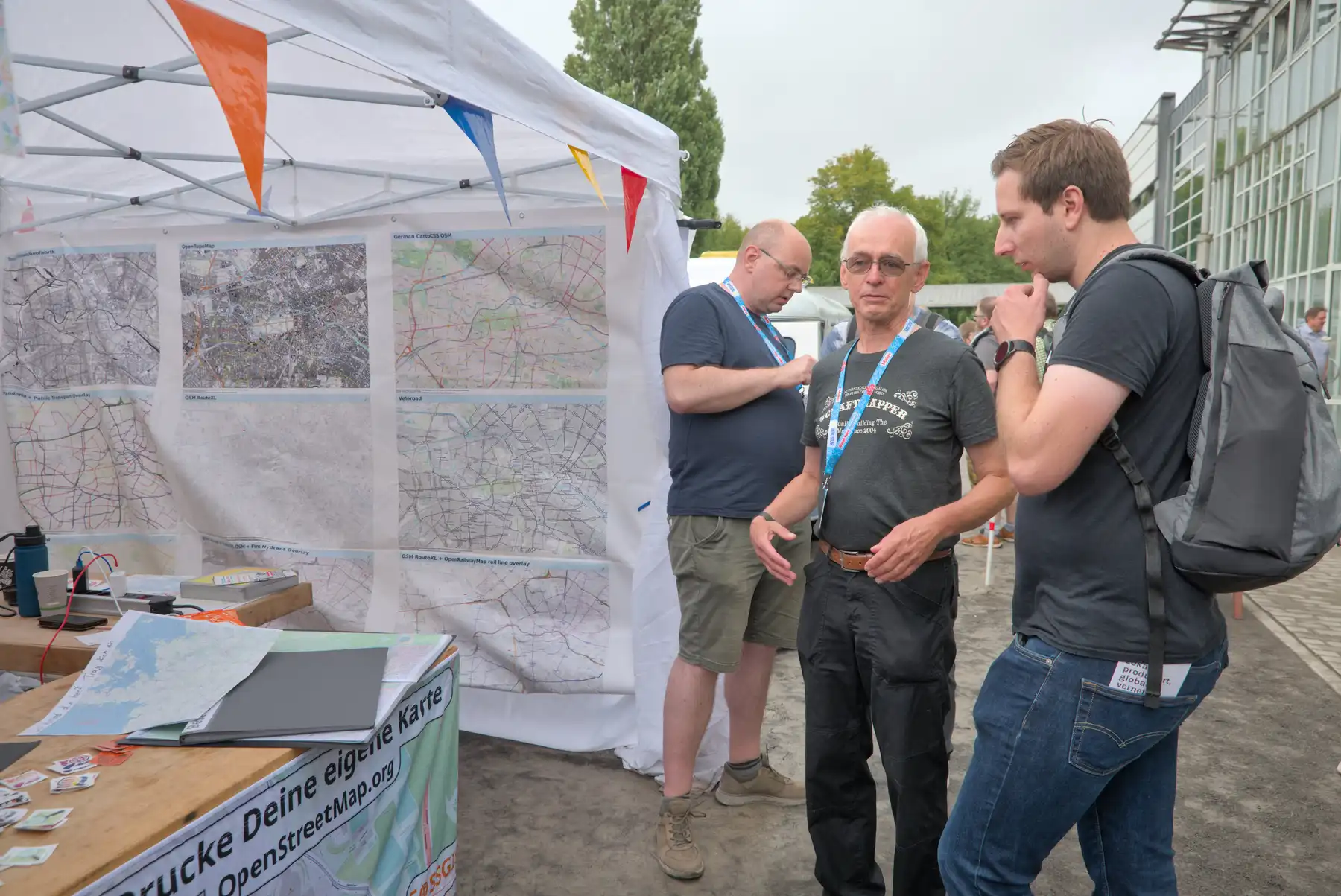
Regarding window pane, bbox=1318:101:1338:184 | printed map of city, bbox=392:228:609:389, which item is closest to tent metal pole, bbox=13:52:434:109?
printed map of city, bbox=392:228:609:389

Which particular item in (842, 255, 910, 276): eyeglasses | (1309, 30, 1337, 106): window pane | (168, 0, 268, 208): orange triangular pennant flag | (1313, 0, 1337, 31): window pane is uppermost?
(1313, 0, 1337, 31): window pane

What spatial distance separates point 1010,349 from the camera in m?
1.54

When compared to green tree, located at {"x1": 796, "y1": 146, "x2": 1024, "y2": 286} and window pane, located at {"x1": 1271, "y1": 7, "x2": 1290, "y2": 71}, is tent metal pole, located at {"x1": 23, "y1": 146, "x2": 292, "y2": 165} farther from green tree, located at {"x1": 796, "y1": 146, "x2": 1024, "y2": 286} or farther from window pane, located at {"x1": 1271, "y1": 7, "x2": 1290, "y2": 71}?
green tree, located at {"x1": 796, "y1": 146, "x2": 1024, "y2": 286}

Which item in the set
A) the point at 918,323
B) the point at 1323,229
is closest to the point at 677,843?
the point at 918,323

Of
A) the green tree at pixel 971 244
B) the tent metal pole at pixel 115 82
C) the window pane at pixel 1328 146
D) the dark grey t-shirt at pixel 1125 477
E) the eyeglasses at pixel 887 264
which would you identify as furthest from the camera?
the green tree at pixel 971 244

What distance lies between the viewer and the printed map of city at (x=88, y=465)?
387 centimetres

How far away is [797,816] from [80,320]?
11.5 ft

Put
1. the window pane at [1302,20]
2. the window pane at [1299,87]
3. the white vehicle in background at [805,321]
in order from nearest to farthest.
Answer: the window pane at [1299,87]
the window pane at [1302,20]
the white vehicle in background at [805,321]

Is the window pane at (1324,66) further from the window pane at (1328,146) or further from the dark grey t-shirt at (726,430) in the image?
the dark grey t-shirt at (726,430)

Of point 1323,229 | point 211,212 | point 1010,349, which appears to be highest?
point 1323,229

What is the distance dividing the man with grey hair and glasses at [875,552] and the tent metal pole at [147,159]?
1.96 metres

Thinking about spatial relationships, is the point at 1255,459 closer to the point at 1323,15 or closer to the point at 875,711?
the point at 875,711

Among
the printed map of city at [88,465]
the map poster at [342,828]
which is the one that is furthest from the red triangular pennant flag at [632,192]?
the printed map of city at [88,465]

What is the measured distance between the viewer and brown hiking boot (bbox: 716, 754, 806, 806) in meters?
3.09
